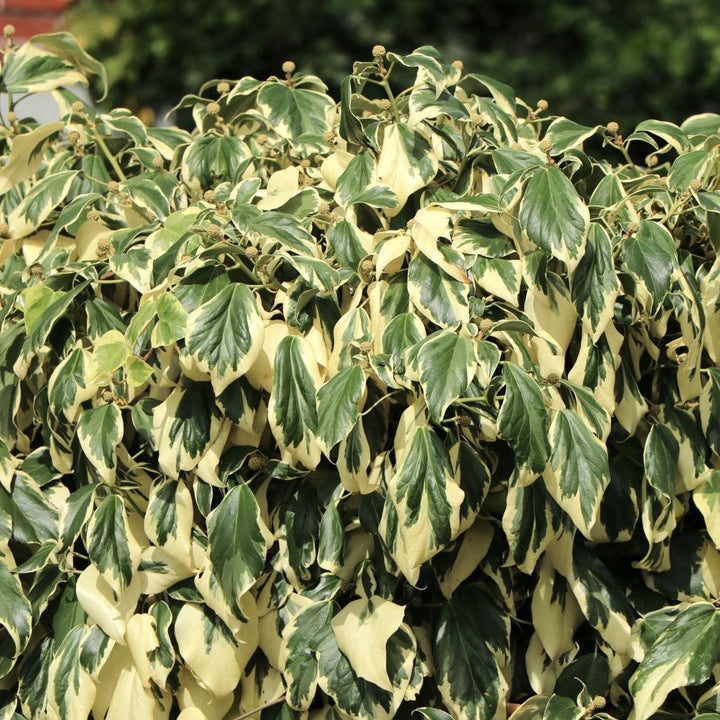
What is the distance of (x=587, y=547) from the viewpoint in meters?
1.70

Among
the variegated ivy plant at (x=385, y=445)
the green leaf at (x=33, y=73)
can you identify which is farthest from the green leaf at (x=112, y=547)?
the green leaf at (x=33, y=73)

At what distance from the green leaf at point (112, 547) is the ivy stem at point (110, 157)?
2.13 feet

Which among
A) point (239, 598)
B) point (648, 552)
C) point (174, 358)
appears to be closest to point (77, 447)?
point (174, 358)

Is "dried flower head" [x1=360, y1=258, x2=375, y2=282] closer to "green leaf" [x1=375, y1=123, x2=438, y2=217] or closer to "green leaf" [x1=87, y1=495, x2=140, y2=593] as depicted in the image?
"green leaf" [x1=375, y1=123, x2=438, y2=217]

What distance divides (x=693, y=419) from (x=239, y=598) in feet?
2.36

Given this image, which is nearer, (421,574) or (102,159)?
(421,574)

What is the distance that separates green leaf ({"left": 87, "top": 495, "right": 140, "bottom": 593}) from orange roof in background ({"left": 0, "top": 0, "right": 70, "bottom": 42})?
496 cm

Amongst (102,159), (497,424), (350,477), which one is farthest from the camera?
(102,159)

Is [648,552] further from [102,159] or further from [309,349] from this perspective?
[102,159]

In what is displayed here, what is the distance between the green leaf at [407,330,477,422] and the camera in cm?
139

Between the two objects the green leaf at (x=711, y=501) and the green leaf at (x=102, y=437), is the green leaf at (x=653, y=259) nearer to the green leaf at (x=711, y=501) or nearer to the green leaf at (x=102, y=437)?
the green leaf at (x=711, y=501)

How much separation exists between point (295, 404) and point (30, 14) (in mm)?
5228

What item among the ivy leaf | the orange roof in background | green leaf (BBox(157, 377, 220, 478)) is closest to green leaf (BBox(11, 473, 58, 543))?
Result: green leaf (BBox(157, 377, 220, 478))

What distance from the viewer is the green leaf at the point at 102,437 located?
1582 millimetres
